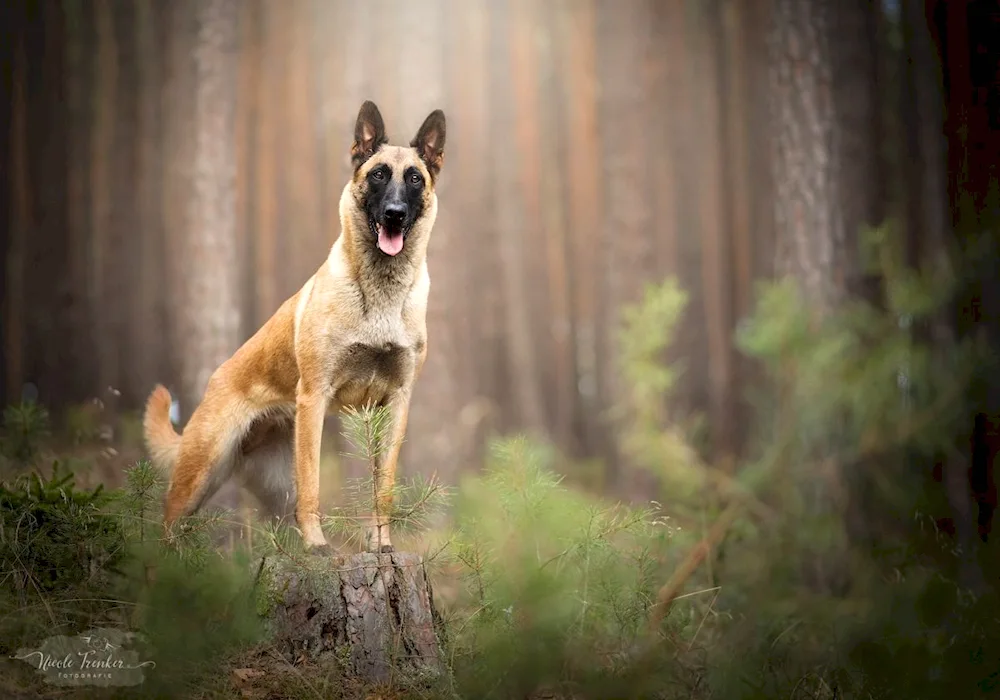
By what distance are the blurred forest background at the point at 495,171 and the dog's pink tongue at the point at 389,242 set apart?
212 centimetres

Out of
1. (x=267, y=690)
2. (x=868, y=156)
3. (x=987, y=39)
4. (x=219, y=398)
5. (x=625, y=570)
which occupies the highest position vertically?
(x=987, y=39)

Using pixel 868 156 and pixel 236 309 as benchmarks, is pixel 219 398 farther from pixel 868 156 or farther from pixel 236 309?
pixel 868 156

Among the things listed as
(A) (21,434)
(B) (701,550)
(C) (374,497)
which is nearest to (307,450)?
(C) (374,497)

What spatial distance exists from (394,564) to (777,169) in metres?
3.86

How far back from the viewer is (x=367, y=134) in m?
2.60

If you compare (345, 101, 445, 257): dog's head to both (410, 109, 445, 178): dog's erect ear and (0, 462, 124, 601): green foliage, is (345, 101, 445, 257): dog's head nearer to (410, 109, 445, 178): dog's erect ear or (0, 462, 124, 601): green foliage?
(410, 109, 445, 178): dog's erect ear

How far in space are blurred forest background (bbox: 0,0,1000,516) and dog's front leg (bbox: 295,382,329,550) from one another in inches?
75.7

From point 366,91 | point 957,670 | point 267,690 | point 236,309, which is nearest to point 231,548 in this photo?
point 267,690

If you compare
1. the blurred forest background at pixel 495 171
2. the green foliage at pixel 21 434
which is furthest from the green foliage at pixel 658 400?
the green foliage at pixel 21 434

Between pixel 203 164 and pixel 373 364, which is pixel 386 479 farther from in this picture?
pixel 203 164

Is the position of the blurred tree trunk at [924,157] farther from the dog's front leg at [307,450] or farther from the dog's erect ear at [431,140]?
the dog's front leg at [307,450]

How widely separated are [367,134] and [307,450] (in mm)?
970

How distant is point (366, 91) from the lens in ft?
16.5

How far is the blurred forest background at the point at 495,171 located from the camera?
4.67 meters
